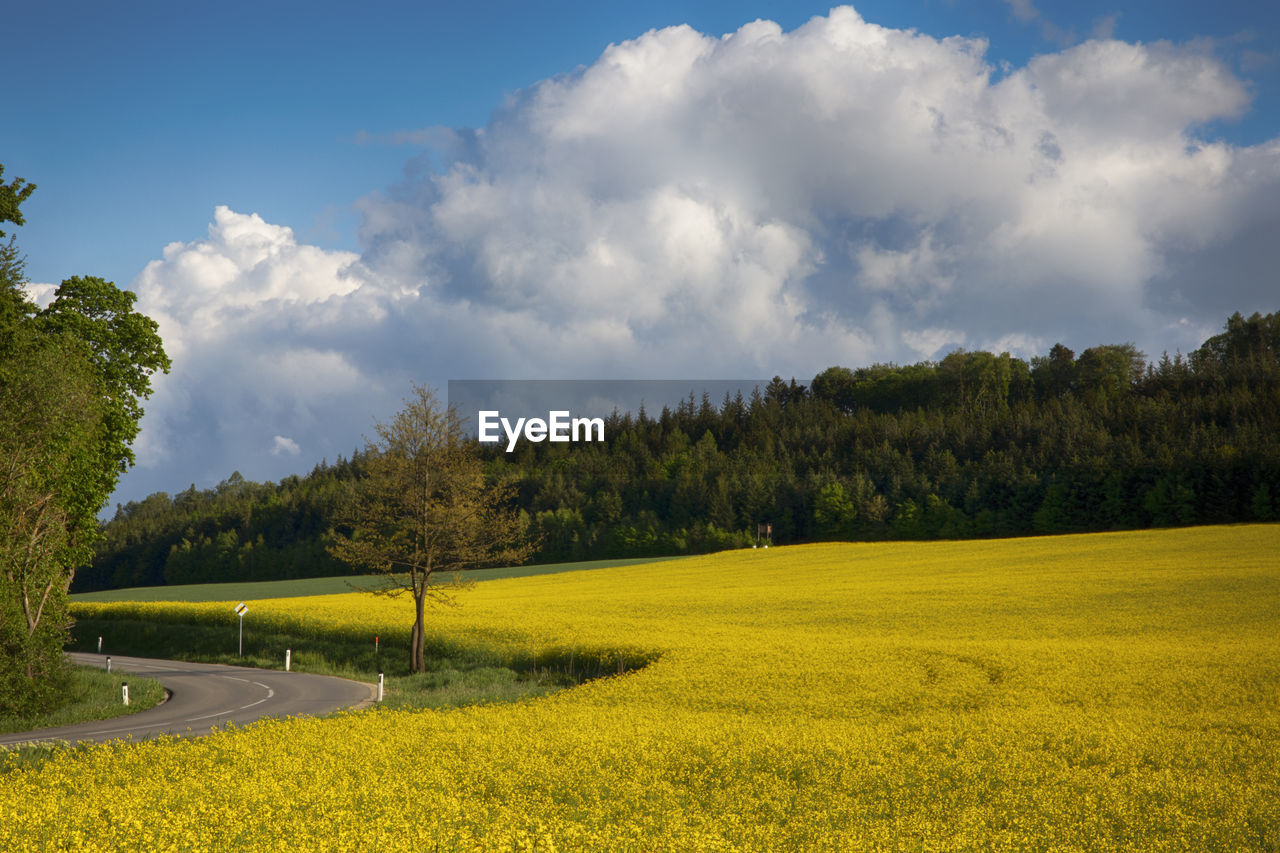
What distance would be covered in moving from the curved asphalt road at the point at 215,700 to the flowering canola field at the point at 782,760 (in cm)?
774

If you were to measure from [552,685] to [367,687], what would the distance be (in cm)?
833

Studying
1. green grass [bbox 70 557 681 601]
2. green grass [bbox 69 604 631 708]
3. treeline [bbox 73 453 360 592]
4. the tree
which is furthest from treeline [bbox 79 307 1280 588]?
the tree

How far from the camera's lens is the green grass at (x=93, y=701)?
2548 centimetres

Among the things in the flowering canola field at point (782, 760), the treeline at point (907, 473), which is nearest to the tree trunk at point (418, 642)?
the flowering canola field at point (782, 760)

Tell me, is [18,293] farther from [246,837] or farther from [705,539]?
[705,539]

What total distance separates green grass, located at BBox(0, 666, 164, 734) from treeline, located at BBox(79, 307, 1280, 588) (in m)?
56.6

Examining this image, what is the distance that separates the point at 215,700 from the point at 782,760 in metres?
24.3

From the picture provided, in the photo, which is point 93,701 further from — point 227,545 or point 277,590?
point 227,545

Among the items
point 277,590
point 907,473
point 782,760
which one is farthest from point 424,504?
point 907,473

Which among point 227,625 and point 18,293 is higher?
point 18,293

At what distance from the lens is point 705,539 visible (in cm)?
10194

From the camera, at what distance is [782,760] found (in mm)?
14125

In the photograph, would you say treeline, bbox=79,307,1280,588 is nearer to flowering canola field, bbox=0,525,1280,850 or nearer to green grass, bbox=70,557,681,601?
green grass, bbox=70,557,681,601

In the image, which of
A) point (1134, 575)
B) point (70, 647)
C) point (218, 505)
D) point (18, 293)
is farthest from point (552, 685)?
point (218, 505)
